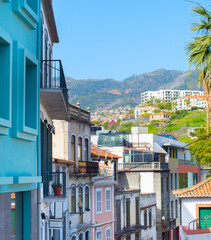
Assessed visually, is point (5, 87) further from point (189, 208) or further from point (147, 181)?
point (147, 181)

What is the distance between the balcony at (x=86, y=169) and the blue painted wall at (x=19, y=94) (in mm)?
20809

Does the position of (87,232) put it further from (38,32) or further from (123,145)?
(38,32)

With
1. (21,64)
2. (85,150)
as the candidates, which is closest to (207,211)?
(85,150)

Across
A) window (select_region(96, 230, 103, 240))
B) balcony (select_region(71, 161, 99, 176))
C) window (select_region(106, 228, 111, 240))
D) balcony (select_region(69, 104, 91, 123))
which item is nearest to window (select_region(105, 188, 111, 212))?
window (select_region(106, 228, 111, 240))

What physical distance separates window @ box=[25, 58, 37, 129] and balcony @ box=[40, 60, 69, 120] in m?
2.41

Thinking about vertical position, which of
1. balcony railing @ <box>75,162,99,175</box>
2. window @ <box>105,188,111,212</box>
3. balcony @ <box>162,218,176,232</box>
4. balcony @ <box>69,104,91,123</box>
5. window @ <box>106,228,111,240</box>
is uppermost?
balcony @ <box>69,104,91,123</box>

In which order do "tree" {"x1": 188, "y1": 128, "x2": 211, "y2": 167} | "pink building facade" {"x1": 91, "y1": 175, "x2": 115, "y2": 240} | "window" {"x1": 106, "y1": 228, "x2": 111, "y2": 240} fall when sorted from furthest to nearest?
"tree" {"x1": 188, "y1": 128, "x2": 211, "y2": 167}, "window" {"x1": 106, "y1": 228, "x2": 111, "y2": 240}, "pink building facade" {"x1": 91, "y1": 175, "x2": 115, "y2": 240}

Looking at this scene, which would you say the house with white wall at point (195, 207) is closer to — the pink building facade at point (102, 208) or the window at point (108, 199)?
the pink building facade at point (102, 208)

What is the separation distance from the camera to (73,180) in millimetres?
30312

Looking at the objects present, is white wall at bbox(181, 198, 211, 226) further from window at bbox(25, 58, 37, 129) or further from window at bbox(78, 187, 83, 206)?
window at bbox(25, 58, 37, 129)

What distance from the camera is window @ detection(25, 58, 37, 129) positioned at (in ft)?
31.7

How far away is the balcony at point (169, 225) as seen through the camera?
48.3m

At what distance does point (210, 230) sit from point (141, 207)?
72.0 feet

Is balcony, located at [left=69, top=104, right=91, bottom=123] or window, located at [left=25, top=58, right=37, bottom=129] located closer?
window, located at [left=25, top=58, right=37, bottom=129]
